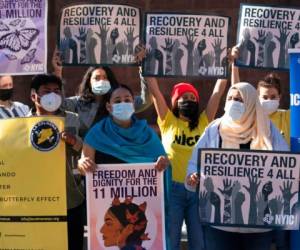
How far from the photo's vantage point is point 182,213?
5.89 m

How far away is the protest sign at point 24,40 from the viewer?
20.6 ft

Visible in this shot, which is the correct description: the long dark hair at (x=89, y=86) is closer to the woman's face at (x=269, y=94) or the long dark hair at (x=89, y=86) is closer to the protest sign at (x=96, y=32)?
the protest sign at (x=96, y=32)

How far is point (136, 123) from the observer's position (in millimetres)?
5391

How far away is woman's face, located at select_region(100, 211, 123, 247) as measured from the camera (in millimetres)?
5270

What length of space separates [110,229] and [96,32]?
5.87 feet

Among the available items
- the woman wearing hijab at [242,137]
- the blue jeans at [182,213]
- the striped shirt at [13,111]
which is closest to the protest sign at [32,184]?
the striped shirt at [13,111]

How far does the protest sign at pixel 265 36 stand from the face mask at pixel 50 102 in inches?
62.5

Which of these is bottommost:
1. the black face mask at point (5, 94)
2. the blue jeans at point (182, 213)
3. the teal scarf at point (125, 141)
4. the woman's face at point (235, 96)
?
the blue jeans at point (182, 213)

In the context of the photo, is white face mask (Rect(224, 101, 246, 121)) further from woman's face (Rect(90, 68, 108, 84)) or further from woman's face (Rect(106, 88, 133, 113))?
woman's face (Rect(90, 68, 108, 84))

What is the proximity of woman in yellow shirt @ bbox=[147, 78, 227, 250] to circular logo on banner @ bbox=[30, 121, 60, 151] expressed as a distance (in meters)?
0.96

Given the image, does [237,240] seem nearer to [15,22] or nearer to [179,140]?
[179,140]

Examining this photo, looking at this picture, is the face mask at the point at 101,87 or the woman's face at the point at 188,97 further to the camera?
the woman's face at the point at 188,97

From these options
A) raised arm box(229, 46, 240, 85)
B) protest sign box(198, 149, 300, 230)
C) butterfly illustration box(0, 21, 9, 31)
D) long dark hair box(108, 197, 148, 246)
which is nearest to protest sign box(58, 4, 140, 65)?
butterfly illustration box(0, 21, 9, 31)

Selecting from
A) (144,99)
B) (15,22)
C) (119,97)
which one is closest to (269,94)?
(144,99)
